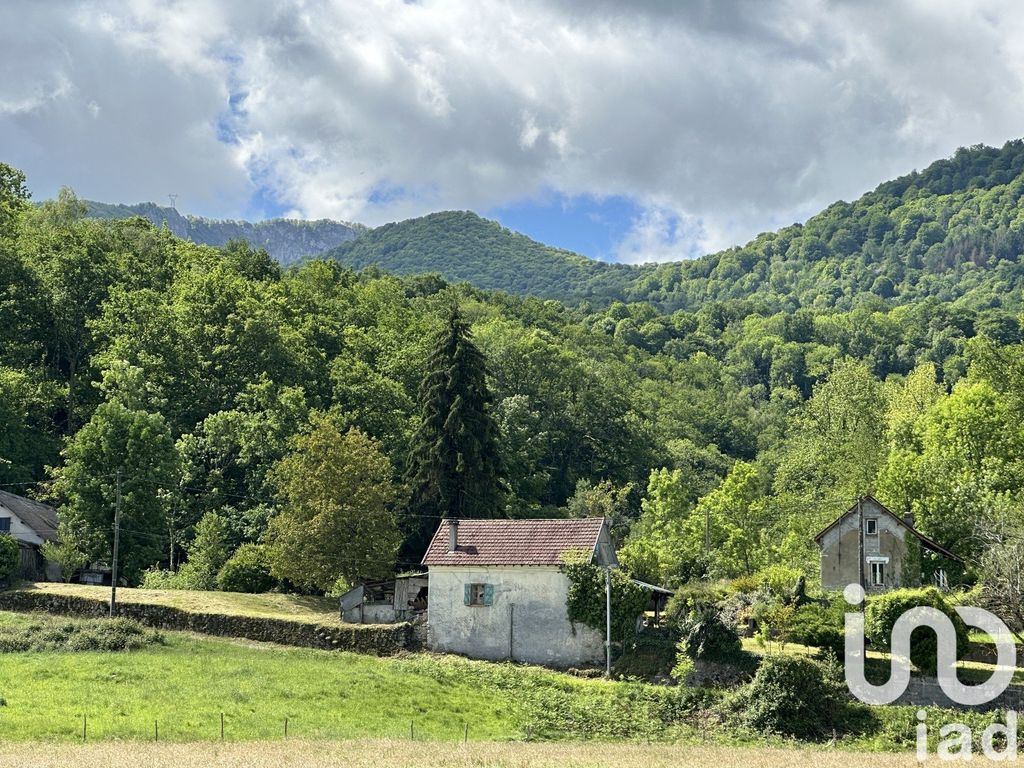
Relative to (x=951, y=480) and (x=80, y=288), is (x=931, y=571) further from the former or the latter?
(x=80, y=288)

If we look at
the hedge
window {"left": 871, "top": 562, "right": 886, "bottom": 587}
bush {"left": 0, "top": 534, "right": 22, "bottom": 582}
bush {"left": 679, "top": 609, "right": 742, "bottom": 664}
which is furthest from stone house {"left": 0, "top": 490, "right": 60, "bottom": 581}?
window {"left": 871, "top": 562, "right": 886, "bottom": 587}

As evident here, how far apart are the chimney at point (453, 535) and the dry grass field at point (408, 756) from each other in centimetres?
1668

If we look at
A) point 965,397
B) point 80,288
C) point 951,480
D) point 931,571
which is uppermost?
point 80,288

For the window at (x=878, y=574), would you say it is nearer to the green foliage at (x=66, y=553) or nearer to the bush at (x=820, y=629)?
the bush at (x=820, y=629)

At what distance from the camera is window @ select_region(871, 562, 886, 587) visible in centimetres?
5753

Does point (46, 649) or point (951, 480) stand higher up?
point (951, 480)

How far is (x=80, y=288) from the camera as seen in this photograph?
92188 mm

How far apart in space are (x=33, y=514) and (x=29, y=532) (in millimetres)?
2282

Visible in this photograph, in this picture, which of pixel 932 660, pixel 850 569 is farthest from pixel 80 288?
pixel 932 660

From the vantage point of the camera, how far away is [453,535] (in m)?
51.8

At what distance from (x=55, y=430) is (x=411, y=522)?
1283 inches

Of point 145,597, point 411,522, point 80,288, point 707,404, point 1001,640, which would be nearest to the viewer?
point 1001,640

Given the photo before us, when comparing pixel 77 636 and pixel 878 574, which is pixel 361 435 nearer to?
pixel 77 636

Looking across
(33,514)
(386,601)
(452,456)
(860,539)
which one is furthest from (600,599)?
(33,514)
